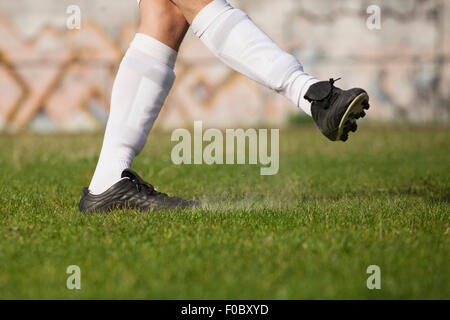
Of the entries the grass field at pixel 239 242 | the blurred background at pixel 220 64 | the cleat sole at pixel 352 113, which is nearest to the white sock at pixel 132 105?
the grass field at pixel 239 242

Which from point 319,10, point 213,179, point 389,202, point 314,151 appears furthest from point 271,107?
point 389,202

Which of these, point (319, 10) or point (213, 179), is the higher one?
point (319, 10)

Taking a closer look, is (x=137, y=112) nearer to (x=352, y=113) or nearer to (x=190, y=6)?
(x=190, y=6)

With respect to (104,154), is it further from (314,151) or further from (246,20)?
(314,151)

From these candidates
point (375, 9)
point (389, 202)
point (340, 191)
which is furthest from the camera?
point (375, 9)

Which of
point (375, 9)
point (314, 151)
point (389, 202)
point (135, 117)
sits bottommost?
point (389, 202)

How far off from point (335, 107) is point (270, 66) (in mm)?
325

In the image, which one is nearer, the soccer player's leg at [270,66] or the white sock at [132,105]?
the soccer player's leg at [270,66]

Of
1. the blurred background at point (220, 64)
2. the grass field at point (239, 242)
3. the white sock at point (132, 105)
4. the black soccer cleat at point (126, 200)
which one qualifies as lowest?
the grass field at point (239, 242)

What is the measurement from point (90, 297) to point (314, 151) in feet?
18.2

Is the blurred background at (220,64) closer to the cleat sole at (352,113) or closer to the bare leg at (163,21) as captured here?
the bare leg at (163,21)

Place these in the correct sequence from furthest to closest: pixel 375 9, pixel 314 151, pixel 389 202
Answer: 1. pixel 375 9
2. pixel 314 151
3. pixel 389 202

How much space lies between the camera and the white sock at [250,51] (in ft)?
8.09

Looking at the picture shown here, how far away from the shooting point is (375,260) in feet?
6.12
